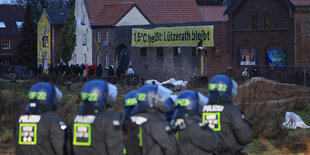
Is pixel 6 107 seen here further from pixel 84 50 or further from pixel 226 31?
pixel 84 50

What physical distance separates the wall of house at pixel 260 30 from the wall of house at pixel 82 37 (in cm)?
1938

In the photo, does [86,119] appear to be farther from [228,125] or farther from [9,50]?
[9,50]

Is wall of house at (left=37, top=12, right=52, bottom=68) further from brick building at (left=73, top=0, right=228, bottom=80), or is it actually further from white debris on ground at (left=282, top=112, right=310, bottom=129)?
white debris on ground at (left=282, top=112, right=310, bottom=129)

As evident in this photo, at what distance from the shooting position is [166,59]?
5066cm

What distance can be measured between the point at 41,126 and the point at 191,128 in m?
2.00

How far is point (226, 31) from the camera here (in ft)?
151

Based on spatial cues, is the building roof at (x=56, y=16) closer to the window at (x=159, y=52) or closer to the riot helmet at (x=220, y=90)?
the window at (x=159, y=52)

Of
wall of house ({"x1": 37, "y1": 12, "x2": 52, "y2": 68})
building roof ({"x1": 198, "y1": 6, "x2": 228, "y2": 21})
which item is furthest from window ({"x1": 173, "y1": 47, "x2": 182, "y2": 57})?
building roof ({"x1": 198, "y1": 6, "x2": 228, "y2": 21})

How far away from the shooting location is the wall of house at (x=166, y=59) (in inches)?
1815

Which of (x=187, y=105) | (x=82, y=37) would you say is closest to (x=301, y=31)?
(x=82, y=37)

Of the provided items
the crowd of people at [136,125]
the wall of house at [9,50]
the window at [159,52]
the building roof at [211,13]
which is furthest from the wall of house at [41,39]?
the crowd of people at [136,125]

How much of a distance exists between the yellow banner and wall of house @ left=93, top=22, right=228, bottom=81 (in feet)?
1.49

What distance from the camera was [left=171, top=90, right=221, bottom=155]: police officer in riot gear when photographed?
8688mm

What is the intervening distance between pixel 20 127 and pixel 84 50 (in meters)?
54.4
